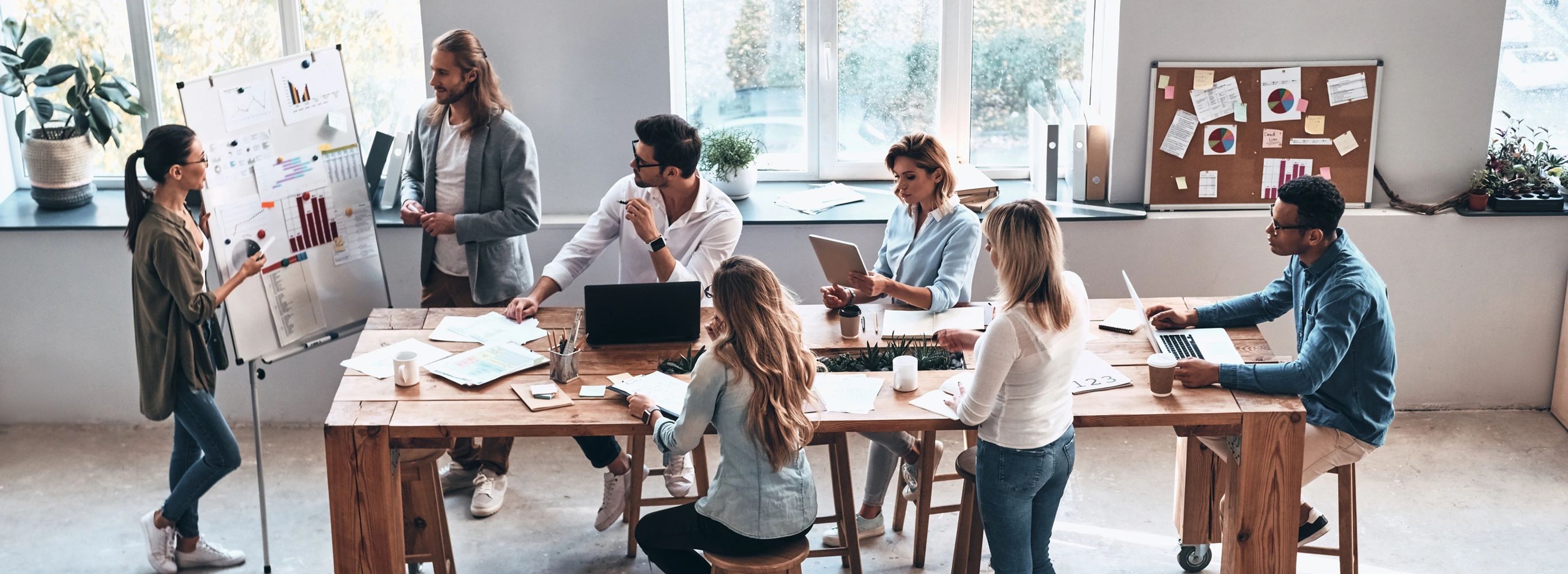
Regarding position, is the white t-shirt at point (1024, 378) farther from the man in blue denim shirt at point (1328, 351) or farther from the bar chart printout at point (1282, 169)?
the bar chart printout at point (1282, 169)

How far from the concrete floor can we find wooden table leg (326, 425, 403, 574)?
2.55ft

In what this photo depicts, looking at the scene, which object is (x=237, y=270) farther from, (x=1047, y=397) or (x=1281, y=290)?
(x=1281, y=290)

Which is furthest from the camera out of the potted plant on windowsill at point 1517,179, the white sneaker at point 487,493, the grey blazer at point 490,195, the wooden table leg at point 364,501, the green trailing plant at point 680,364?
the potted plant on windowsill at point 1517,179

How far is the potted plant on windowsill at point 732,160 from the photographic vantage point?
4906mm

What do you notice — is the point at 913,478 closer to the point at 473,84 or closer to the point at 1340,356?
the point at 1340,356

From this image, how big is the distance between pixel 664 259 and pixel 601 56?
49.9 inches

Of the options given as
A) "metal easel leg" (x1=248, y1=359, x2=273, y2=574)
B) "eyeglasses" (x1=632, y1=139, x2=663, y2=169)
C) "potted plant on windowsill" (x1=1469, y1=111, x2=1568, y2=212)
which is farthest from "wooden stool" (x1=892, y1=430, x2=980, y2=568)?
"potted plant on windowsill" (x1=1469, y1=111, x2=1568, y2=212)

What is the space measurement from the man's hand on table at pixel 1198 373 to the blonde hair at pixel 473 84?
2179 millimetres

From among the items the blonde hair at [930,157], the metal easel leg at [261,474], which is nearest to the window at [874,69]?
the blonde hair at [930,157]

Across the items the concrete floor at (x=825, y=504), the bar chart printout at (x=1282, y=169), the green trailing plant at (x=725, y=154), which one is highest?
the green trailing plant at (x=725, y=154)

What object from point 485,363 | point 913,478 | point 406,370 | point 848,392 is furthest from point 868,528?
point 406,370

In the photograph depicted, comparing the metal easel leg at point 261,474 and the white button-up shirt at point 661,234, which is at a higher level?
the white button-up shirt at point 661,234

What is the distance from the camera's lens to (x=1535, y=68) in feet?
16.4

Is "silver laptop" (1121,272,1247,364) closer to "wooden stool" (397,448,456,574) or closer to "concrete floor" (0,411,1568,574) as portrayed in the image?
"concrete floor" (0,411,1568,574)
